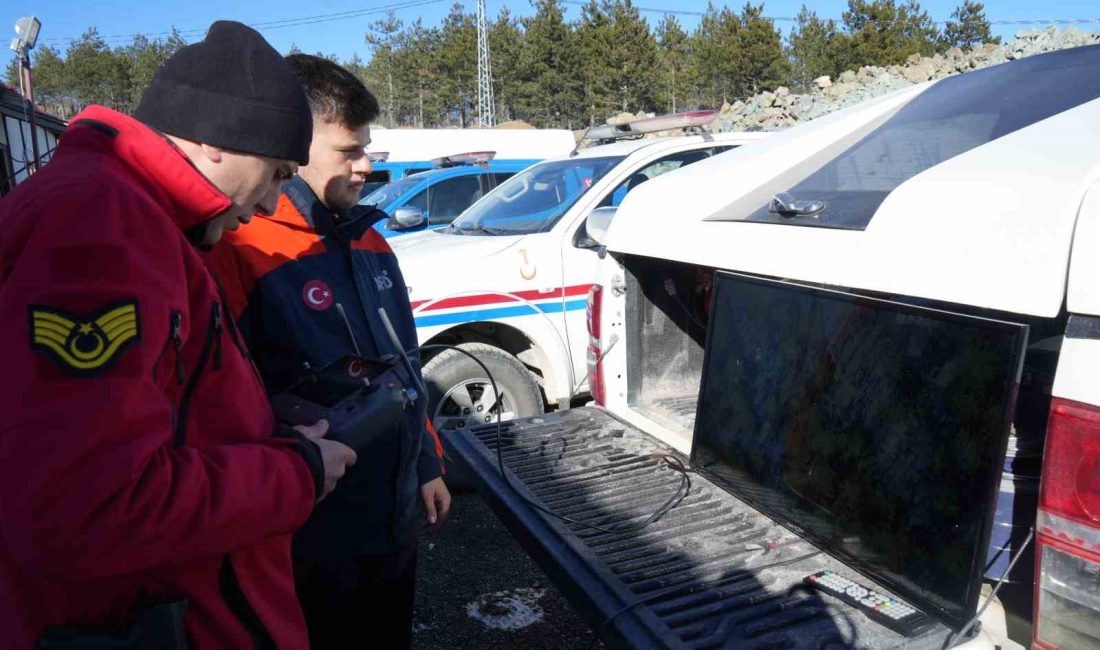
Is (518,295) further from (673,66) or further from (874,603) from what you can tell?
(673,66)

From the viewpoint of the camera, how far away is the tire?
4.52 metres

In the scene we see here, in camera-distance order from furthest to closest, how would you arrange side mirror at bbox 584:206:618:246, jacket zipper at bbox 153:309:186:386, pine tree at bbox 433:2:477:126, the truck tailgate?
pine tree at bbox 433:2:477:126 < side mirror at bbox 584:206:618:246 < the truck tailgate < jacket zipper at bbox 153:309:186:386

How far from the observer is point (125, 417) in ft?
3.56

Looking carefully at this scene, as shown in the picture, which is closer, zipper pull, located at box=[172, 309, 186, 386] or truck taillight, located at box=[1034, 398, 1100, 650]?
zipper pull, located at box=[172, 309, 186, 386]

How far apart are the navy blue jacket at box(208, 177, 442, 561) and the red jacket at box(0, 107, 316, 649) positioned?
521mm

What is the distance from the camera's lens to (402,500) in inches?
82.9

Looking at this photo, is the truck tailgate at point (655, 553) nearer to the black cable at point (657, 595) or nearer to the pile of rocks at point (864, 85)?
the black cable at point (657, 595)

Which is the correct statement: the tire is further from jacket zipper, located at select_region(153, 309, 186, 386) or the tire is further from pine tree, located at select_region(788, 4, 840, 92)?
pine tree, located at select_region(788, 4, 840, 92)

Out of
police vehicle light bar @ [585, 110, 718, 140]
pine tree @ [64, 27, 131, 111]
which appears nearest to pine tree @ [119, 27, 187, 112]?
pine tree @ [64, 27, 131, 111]

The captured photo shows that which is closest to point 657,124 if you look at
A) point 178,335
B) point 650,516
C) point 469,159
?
point 650,516

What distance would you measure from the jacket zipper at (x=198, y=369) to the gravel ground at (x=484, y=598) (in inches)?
90.2

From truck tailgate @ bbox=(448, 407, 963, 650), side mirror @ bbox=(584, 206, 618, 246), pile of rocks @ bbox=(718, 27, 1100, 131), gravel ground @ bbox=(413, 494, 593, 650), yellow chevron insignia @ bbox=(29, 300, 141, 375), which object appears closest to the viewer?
yellow chevron insignia @ bbox=(29, 300, 141, 375)

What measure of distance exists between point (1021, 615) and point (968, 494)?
0.26 metres

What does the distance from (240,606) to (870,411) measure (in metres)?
1.48
